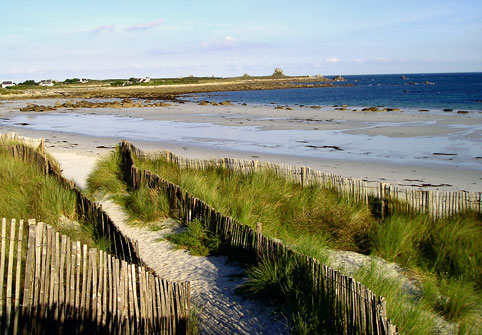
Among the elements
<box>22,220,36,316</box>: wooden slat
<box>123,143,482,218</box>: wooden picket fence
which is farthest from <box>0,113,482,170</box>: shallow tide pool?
<box>22,220,36,316</box>: wooden slat

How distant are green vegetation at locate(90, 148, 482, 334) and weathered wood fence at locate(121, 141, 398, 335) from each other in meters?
0.19

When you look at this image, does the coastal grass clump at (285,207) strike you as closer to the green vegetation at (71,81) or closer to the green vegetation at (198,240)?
the green vegetation at (198,240)

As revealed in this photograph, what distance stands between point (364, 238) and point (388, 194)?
1.08 metres

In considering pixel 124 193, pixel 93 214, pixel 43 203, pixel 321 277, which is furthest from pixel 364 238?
pixel 43 203

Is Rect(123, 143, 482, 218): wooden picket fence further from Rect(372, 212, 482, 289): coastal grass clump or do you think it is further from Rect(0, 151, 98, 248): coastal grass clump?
Rect(0, 151, 98, 248): coastal grass clump

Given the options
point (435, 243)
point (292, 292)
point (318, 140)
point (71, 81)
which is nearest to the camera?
point (292, 292)

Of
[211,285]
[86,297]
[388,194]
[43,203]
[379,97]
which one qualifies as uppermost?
[379,97]

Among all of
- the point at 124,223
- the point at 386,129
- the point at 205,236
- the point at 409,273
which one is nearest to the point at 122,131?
the point at 386,129

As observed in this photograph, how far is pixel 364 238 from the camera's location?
7.25 meters

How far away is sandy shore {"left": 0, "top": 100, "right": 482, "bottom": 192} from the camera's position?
1395cm

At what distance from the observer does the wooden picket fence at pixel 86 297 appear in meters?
4.43

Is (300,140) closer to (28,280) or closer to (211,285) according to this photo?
(211,285)

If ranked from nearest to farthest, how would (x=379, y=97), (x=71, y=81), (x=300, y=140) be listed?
(x=300, y=140)
(x=379, y=97)
(x=71, y=81)

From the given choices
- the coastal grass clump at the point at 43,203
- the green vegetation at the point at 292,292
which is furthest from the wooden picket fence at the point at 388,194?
the coastal grass clump at the point at 43,203
